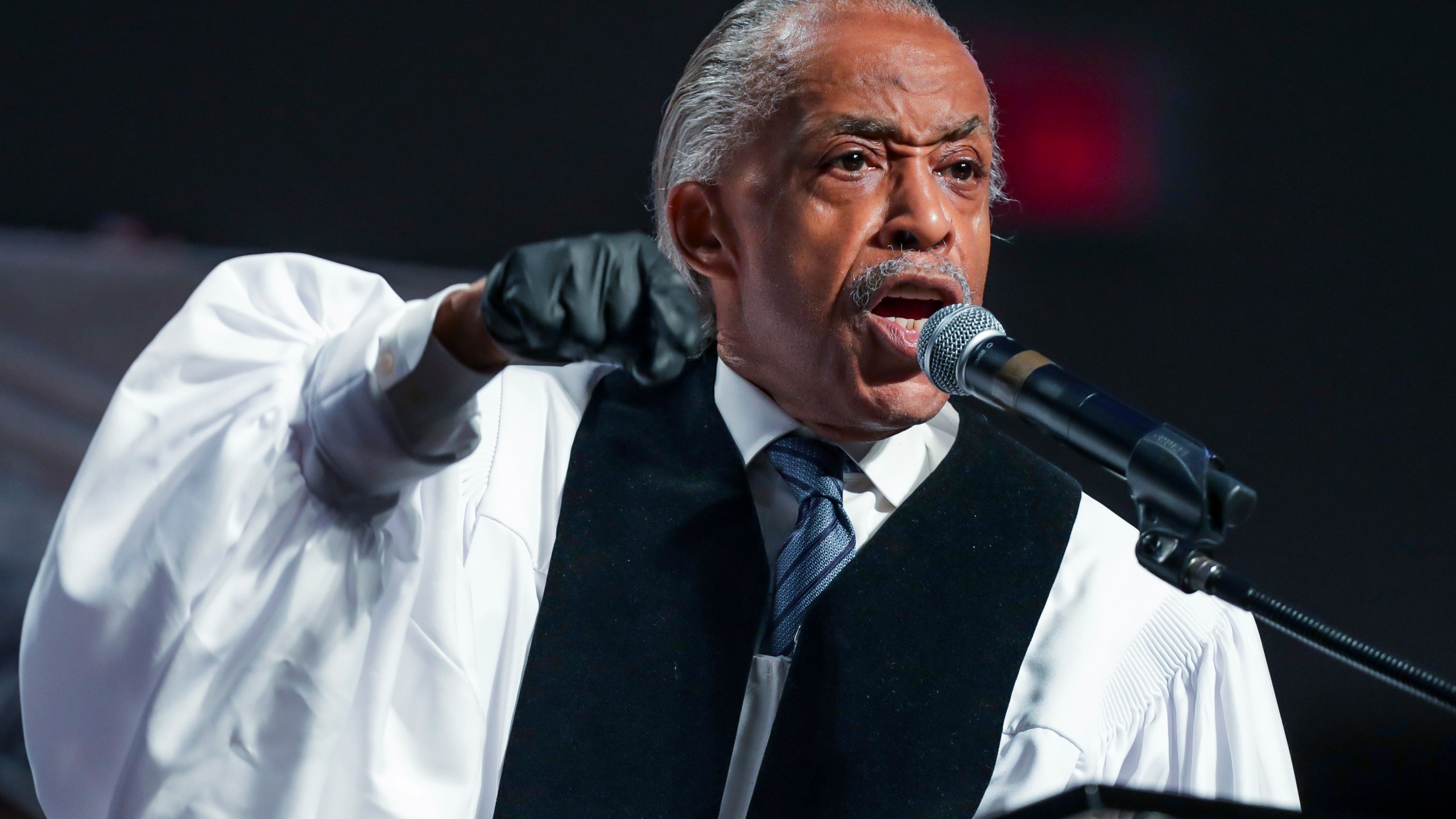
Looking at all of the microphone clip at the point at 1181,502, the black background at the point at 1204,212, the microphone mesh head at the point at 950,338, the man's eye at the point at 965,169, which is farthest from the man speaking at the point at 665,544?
the black background at the point at 1204,212

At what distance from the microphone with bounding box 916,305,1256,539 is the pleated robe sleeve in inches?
18.8

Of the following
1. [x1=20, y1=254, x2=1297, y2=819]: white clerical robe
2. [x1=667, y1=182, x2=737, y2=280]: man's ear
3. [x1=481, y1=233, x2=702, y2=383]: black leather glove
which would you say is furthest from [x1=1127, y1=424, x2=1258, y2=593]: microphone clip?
[x1=667, y1=182, x2=737, y2=280]: man's ear

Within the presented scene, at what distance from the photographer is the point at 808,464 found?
69.1 inches

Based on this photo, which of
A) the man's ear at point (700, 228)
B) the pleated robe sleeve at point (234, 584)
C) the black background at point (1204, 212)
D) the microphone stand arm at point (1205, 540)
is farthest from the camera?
the black background at point (1204, 212)

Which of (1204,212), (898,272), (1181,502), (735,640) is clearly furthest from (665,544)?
(1204,212)

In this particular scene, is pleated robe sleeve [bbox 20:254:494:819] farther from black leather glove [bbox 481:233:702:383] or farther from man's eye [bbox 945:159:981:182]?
man's eye [bbox 945:159:981:182]

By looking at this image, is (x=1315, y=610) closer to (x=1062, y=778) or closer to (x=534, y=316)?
(x=1062, y=778)

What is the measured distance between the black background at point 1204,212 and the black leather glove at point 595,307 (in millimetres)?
1310

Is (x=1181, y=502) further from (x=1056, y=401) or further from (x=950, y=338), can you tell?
(x=950, y=338)

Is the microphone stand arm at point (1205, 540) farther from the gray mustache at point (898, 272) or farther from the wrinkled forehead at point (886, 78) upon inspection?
the wrinkled forehead at point (886, 78)

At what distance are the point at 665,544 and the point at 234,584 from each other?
55cm

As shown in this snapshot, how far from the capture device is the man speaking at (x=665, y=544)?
4.29 ft

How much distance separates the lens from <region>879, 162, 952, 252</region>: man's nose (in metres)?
1.66

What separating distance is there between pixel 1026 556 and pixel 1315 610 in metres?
1.08
